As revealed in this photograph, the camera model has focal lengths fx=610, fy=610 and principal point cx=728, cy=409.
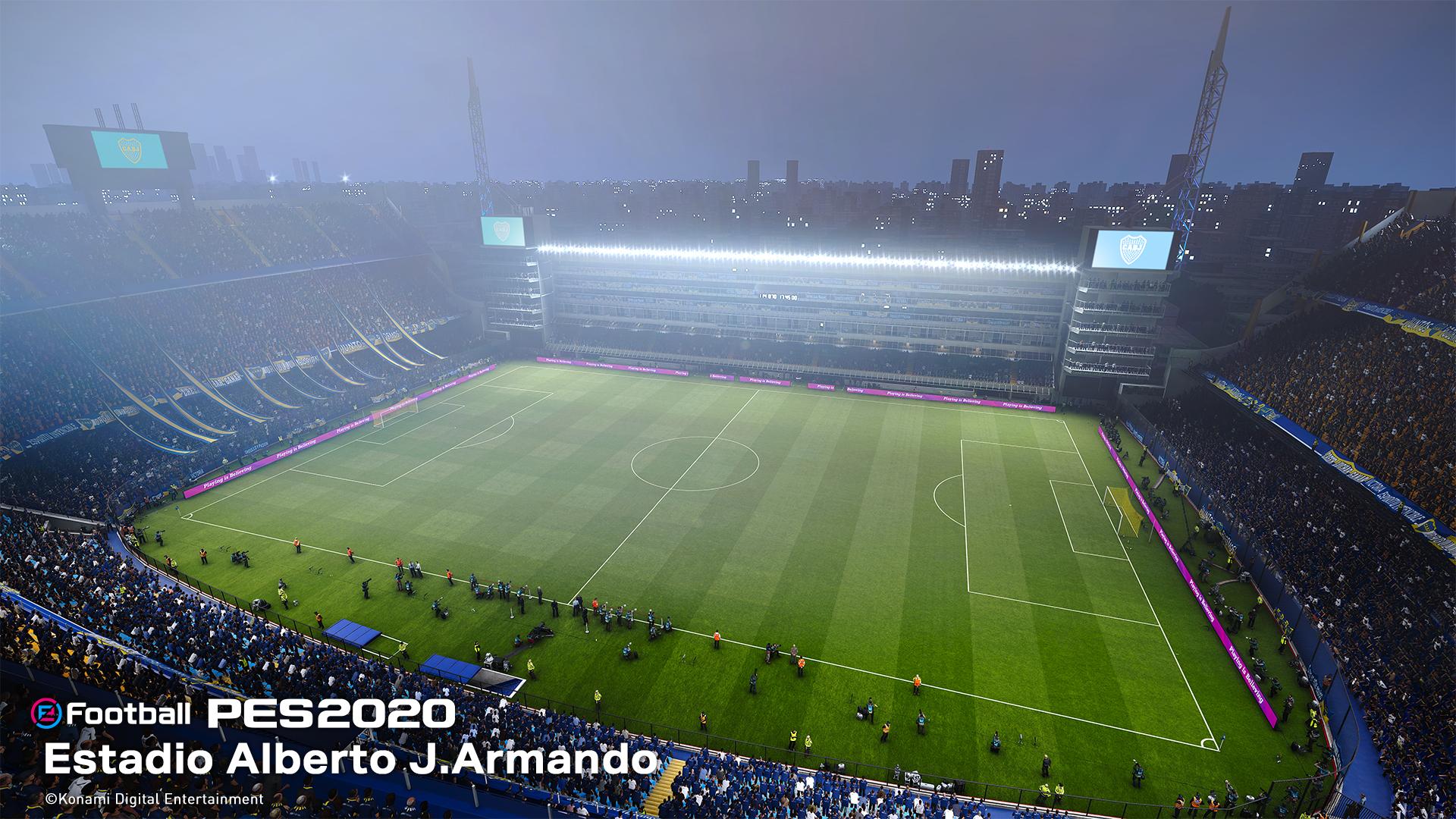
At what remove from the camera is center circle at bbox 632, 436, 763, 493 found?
130 feet

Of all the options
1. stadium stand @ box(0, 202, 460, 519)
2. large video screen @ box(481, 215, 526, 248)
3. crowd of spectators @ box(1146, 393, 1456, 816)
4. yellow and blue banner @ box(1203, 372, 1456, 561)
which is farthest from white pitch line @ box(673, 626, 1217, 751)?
large video screen @ box(481, 215, 526, 248)

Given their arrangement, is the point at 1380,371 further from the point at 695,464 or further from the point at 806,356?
the point at 806,356

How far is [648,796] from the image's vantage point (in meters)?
18.4

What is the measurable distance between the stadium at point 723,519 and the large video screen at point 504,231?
409mm

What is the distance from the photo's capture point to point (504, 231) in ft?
224

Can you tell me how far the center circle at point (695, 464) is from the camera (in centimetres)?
3955

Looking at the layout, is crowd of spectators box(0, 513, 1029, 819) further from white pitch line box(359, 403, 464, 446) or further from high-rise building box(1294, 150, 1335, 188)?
high-rise building box(1294, 150, 1335, 188)

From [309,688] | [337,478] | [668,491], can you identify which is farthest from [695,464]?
[309,688]

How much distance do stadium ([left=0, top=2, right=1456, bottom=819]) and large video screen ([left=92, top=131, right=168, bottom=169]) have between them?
40 cm

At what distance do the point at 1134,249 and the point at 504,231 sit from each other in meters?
61.3

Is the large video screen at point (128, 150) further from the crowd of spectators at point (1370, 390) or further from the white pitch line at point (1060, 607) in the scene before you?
the crowd of spectators at point (1370, 390)

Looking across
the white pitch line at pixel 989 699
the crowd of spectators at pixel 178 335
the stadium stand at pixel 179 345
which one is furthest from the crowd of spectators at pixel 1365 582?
the crowd of spectators at pixel 178 335

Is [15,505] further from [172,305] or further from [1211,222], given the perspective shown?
[1211,222]

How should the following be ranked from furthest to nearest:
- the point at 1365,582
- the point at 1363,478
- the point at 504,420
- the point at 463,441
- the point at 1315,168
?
1. the point at 1315,168
2. the point at 504,420
3. the point at 463,441
4. the point at 1363,478
5. the point at 1365,582
